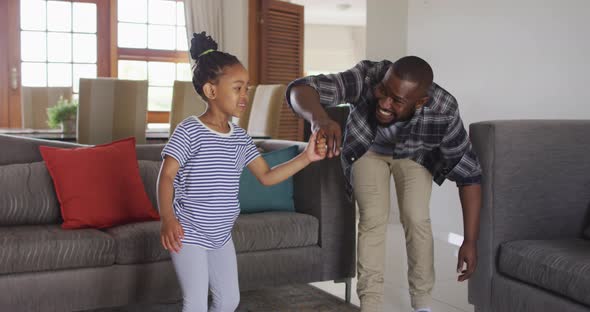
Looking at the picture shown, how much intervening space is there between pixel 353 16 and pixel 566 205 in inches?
356

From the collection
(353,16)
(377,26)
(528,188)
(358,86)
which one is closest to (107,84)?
(377,26)

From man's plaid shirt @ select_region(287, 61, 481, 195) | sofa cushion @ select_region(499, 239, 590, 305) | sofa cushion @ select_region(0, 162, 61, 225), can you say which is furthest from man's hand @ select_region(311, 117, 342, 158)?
sofa cushion @ select_region(0, 162, 61, 225)

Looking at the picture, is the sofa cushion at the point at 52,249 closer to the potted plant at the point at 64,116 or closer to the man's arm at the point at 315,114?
the man's arm at the point at 315,114

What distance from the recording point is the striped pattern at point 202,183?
193cm

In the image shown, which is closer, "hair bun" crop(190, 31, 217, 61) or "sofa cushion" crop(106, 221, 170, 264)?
"hair bun" crop(190, 31, 217, 61)

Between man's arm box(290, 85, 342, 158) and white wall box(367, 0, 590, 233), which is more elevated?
white wall box(367, 0, 590, 233)

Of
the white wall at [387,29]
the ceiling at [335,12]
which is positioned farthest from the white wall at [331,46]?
the white wall at [387,29]

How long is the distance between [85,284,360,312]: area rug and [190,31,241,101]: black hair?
1.28m

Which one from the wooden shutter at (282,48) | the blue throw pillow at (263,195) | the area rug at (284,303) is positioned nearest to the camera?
the area rug at (284,303)

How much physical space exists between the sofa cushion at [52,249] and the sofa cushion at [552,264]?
1.42 m

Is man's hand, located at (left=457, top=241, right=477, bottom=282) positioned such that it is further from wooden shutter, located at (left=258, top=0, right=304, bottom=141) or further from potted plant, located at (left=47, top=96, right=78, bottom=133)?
wooden shutter, located at (left=258, top=0, right=304, bottom=141)

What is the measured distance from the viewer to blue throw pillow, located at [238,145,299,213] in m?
3.15

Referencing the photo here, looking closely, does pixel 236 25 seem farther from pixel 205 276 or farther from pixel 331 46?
pixel 205 276

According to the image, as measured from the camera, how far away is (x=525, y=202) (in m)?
2.52
